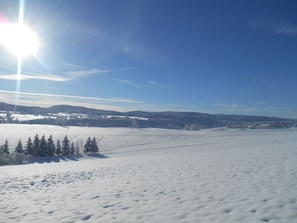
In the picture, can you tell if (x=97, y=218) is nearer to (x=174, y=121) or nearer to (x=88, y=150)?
(x=88, y=150)

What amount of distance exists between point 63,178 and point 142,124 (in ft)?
483

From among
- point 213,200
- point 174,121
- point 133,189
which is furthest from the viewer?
point 174,121

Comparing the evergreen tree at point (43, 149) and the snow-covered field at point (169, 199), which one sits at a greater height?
the snow-covered field at point (169, 199)

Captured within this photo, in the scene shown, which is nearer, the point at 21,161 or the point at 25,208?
the point at 25,208

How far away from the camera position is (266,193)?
8219mm

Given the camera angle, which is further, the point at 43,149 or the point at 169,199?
the point at 43,149

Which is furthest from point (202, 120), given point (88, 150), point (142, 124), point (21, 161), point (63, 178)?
point (63, 178)

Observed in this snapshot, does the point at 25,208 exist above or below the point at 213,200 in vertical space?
below

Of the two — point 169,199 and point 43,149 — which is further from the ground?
point 169,199

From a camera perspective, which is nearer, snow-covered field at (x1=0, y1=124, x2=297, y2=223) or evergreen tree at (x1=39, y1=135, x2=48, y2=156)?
snow-covered field at (x1=0, y1=124, x2=297, y2=223)

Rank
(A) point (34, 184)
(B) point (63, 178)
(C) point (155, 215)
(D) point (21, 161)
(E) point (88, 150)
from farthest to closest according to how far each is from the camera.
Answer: (E) point (88, 150) < (D) point (21, 161) < (B) point (63, 178) < (A) point (34, 184) < (C) point (155, 215)

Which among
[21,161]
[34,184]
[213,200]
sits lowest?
[21,161]

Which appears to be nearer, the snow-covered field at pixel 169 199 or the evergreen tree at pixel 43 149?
the snow-covered field at pixel 169 199

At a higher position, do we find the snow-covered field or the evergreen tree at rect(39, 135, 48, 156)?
the snow-covered field
